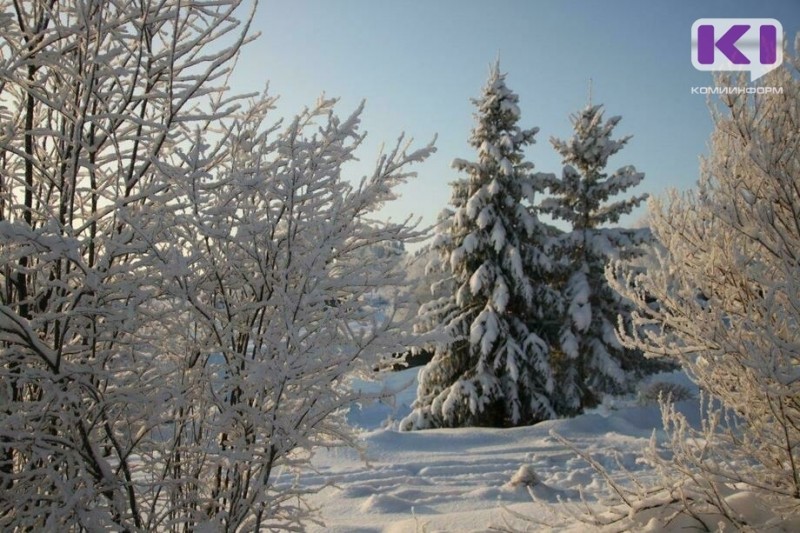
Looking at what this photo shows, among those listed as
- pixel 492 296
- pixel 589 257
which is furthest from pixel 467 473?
pixel 589 257

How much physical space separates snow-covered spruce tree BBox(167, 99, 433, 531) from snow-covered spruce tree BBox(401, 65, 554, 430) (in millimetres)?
10469

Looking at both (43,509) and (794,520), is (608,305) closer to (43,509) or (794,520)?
(794,520)

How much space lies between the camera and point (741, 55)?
207 inches

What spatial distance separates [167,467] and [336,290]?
1.30 meters

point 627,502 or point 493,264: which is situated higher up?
point 493,264

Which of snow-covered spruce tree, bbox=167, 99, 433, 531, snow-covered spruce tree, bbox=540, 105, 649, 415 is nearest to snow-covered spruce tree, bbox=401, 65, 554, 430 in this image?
snow-covered spruce tree, bbox=540, 105, 649, 415

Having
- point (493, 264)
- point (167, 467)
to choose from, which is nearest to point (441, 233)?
point (493, 264)

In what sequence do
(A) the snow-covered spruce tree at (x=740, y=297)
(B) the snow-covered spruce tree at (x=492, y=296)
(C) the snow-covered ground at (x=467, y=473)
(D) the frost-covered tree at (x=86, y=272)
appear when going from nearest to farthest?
(D) the frost-covered tree at (x=86, y=272) → (A) the snow-covered spruce tree at (x=740, y=297) → (C) the snow-covered ground at (x=467, y=473) → (B) the snow-covered spruce tree at (x=492, y=296)

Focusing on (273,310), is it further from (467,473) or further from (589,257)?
(589,257)

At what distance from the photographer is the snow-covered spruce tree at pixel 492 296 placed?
13.7 metres

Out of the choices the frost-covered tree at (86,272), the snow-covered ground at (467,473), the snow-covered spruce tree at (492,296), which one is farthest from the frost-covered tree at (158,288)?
the snow-covered spruce tree at (492,296)

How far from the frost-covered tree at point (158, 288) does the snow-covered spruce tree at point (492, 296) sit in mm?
10591

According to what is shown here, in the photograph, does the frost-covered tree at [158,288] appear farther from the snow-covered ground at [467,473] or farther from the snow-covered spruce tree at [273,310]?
the snow-covered ground at [467,473]

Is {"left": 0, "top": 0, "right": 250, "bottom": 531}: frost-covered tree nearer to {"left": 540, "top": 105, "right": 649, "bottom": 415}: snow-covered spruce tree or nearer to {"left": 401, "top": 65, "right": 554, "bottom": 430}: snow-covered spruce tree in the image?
{"left": 401, "top": 65, "right": 554, "bottom": 430}: snow-covered spruce tree
